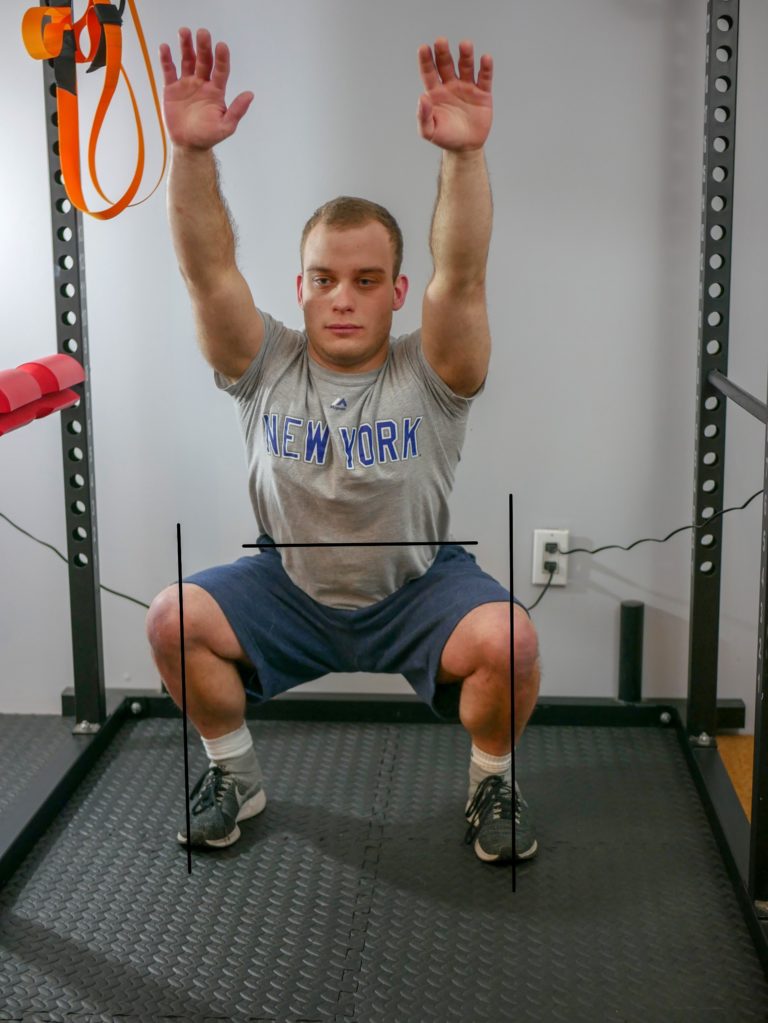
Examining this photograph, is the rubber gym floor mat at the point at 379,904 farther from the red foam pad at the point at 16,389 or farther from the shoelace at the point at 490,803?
the red foam pad at the point at 16,389

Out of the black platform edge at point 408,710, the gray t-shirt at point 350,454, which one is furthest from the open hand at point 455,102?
the black platform edge at point 408,710

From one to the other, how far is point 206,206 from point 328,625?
2.12 feet

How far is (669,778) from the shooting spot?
199 centimetres

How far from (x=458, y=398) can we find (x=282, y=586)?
404 mm

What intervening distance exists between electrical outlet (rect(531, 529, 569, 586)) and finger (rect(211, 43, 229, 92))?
3.50ft

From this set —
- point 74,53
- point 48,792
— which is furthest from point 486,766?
point 74,53

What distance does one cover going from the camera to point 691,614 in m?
2.03

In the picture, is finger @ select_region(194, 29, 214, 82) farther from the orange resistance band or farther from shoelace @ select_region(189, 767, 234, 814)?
shoelace @ select_region(189, 767, 234, 814)

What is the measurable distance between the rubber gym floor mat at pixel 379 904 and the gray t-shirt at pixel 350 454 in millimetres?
408

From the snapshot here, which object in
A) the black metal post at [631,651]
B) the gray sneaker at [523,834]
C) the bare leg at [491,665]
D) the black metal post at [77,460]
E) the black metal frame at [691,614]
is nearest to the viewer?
the bare leg at [491,665]

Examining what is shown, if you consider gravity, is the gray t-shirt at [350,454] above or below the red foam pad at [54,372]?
below

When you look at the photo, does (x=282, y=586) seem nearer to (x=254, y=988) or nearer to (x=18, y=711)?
(x=254, y=988)

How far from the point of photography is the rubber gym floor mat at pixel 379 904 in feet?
4.65

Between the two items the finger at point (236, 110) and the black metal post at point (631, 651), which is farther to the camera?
the black metal post at point (631, 651)
